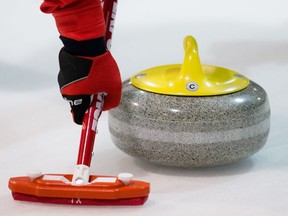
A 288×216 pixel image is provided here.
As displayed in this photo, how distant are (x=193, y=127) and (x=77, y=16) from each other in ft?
1.59

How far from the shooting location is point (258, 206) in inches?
94.9

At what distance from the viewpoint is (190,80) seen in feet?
8.59

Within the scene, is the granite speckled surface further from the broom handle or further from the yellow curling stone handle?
the broom handle

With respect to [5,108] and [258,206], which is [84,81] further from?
[5,108]

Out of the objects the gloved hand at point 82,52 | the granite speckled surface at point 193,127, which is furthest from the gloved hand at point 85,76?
the granite speckled surface at point 193,127

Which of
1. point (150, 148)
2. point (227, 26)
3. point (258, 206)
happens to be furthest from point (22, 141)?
point (227, 26)

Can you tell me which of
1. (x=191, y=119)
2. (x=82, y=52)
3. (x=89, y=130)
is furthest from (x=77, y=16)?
(x=191, y=119)

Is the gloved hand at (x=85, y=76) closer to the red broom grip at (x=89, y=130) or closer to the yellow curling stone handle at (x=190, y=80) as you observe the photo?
the red broom grip at (x=89, y=130)

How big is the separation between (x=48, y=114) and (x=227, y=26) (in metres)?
1.27

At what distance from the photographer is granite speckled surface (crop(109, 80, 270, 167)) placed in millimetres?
2566

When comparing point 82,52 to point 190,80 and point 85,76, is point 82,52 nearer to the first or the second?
point 85,76

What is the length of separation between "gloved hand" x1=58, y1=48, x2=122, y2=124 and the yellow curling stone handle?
0.18 m

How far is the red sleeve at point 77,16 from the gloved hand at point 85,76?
0.07 metres

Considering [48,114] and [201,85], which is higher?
[201,85]
